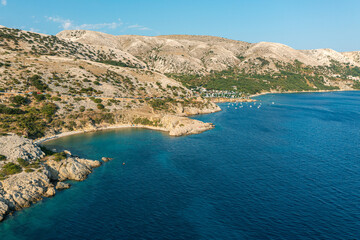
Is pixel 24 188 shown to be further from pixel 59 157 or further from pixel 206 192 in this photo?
pixel 206 192

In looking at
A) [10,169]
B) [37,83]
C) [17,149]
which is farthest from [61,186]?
[37,83]

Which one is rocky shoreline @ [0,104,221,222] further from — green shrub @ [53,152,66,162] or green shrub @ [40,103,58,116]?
green shrub @ [40,103,58,116]

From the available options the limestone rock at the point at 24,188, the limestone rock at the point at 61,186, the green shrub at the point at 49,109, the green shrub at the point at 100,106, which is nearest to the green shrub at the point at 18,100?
the green shrub at the point at 49,109

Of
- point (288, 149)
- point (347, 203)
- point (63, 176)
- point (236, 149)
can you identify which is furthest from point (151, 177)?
point (288, 149)

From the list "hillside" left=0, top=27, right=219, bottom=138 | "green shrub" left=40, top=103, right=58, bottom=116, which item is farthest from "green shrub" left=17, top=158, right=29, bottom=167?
"green shrub" left=40, top=103, right=58, bottom=116

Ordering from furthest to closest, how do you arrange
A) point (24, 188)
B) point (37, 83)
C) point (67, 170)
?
1. point (37, 83)
2. point (67, 170)
3. point (24, 188)

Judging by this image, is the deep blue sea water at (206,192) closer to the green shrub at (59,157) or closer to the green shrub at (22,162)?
Result: the green shrub at (59,157)
